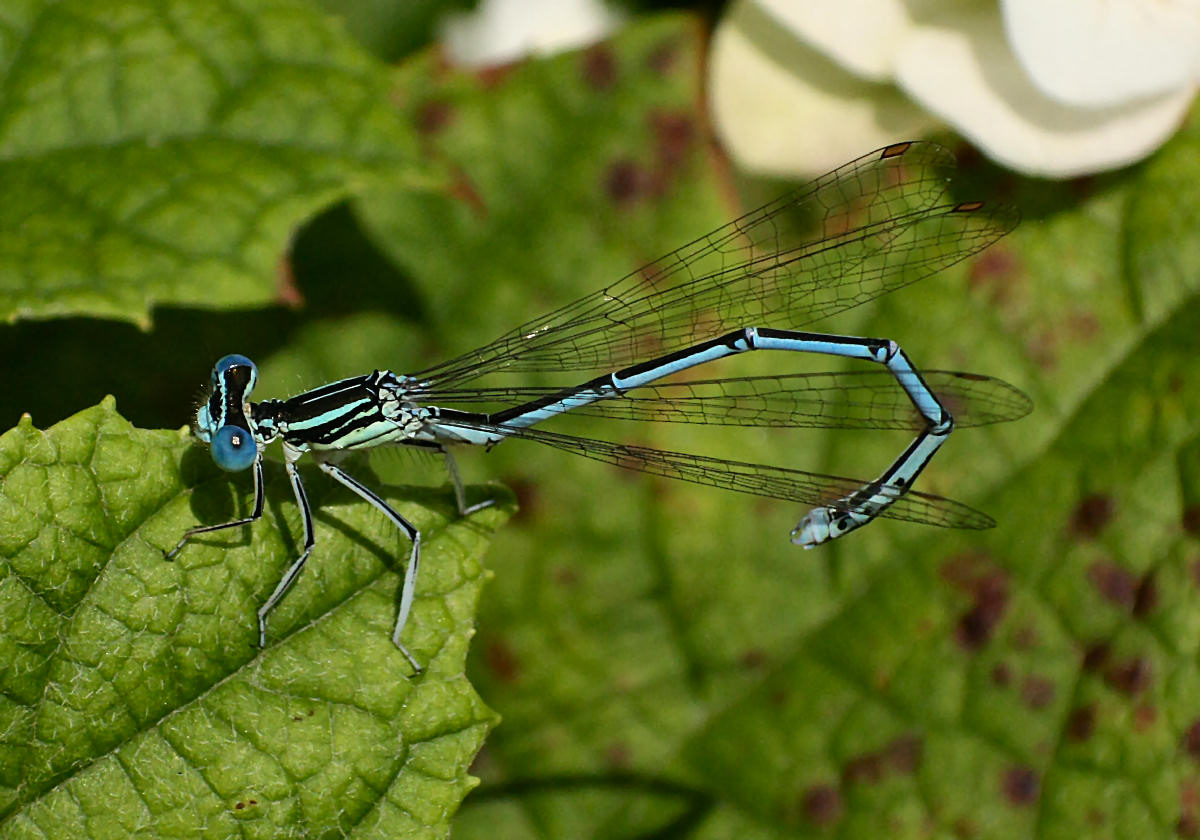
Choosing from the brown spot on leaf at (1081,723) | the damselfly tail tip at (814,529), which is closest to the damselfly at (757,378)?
the damselfly tail tip at (814,529)

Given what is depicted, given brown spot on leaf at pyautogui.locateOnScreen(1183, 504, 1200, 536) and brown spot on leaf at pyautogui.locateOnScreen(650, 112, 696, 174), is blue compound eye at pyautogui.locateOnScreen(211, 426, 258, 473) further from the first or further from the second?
Result: brown spot on leaf at pyautogui.locateOnScreen(1183, 504, 1200, 536)

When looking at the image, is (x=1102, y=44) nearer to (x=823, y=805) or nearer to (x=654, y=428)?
(x=654, y=428)

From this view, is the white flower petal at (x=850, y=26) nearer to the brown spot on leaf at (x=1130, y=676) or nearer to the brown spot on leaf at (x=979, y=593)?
the brown spot on leaf at (x=979, y=593)

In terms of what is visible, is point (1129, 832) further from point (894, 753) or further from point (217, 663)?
point (217, 663)

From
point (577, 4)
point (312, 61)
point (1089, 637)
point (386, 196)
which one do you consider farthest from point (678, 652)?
point (577, 4)

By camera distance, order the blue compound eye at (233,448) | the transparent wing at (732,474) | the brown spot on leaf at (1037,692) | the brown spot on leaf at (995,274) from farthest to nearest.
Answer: the brown spot on leaf at (995,274), the transparent wing at (732,474), the brown spot on leaf at (1037,692), the blue compound eye at (233,448)

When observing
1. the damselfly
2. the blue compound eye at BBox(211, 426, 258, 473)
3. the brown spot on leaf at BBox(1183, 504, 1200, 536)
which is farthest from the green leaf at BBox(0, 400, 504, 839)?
the brown spot on leaf at BBox(1183, 504, 1200, 536)

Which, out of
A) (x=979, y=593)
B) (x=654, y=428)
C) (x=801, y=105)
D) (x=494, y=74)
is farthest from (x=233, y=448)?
(x=979, y=593)
